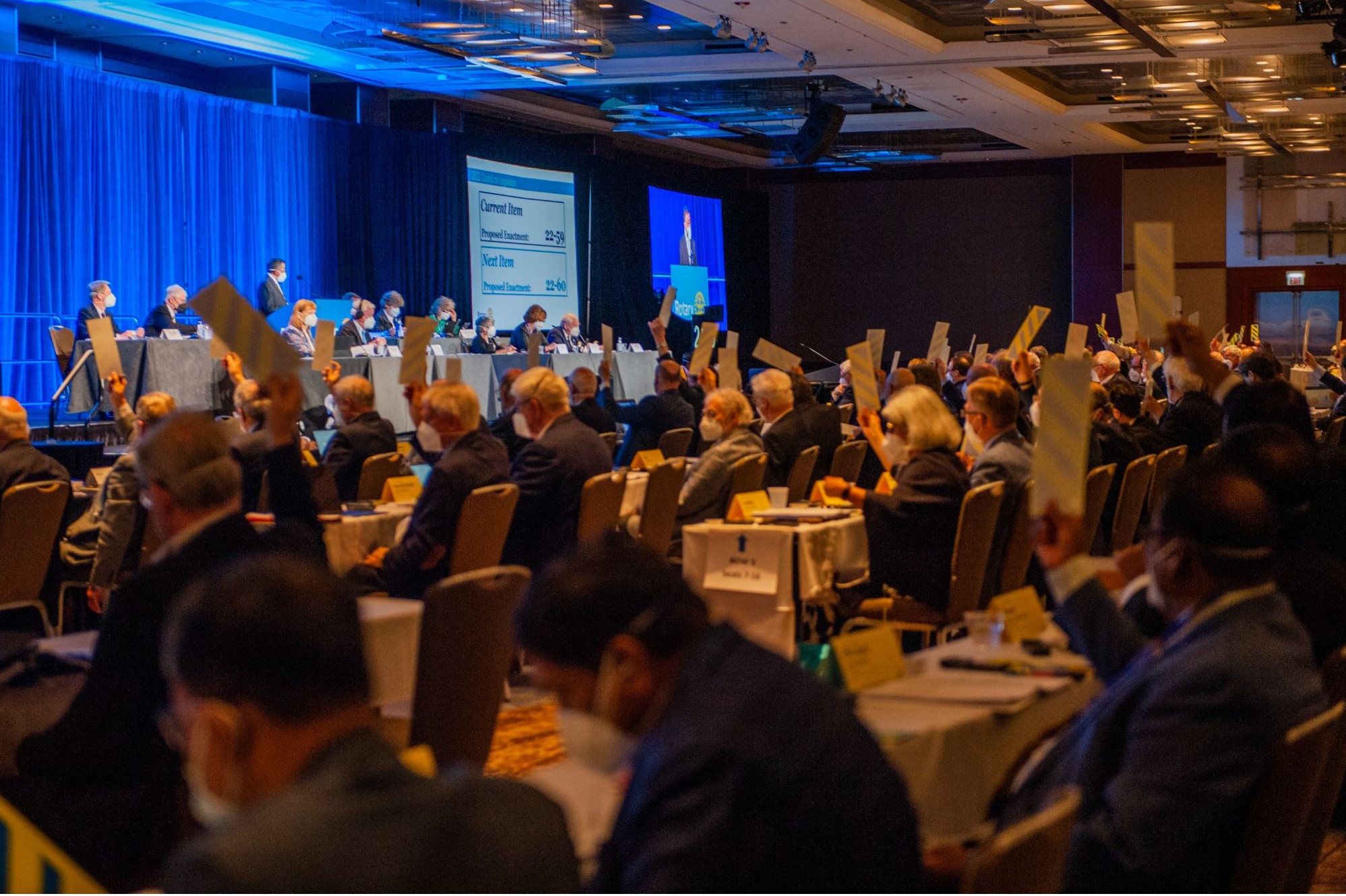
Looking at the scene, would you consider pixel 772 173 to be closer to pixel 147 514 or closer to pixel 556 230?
pixel 556 230

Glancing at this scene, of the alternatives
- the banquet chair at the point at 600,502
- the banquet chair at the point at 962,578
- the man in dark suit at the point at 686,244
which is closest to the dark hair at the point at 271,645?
the banquet chair at the point at 962,578

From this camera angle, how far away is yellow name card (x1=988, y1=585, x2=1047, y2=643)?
3303 mm

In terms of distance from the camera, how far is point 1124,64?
1452 cm

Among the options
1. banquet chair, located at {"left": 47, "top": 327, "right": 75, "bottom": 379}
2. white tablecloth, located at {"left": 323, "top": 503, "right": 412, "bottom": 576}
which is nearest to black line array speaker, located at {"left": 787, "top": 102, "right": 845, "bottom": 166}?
banquet chair, located at {"left": 47, "top": 327, "right": 75, "bottom": 379}

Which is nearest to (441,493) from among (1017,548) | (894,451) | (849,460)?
(894,451)

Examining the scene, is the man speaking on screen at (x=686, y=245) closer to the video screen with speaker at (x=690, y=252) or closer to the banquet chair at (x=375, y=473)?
the video screen with speaker at (x=690, y=252)

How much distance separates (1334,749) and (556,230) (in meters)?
16.5

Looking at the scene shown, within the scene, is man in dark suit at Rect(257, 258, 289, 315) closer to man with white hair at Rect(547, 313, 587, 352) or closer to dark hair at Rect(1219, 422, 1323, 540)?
man with white hair at Rect(547, 313, 587, 352)

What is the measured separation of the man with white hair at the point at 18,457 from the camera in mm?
5953

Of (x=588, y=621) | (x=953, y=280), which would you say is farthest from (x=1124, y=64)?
(x=588, y=621)

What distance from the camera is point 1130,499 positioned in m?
6.80

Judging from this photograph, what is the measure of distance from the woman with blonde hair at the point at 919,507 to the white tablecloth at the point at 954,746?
2580 mm

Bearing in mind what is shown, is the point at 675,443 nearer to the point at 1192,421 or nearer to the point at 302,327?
the point at 1192,421

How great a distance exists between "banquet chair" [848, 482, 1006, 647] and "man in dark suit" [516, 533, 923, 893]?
3.72 m
